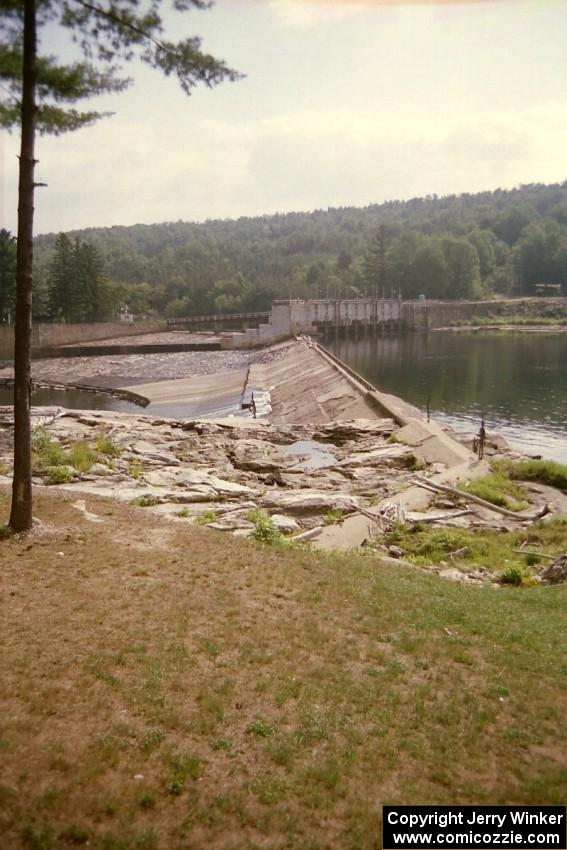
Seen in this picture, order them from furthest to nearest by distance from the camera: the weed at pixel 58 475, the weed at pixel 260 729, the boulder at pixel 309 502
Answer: the weed at pixel 58 475, the boulder at pixel 309 502, the weed at pixel 260 729

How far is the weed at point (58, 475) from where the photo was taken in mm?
18031

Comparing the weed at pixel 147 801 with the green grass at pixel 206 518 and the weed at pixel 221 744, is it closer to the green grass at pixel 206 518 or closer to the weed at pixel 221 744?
the weed at pixel 221 744

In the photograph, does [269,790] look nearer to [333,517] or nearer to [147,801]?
[147,801]

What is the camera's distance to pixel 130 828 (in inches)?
180

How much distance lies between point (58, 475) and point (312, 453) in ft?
35.8

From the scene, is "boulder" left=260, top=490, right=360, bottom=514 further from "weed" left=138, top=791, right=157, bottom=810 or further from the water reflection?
the water reflection

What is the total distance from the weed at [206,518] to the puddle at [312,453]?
25.6 feet

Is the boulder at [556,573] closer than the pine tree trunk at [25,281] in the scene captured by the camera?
No

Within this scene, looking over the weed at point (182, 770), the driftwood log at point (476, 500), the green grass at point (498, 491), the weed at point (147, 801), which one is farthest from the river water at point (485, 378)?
the weed at point (147, 801)

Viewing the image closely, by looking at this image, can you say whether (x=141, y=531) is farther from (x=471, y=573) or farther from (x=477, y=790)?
(x=477, y=790)

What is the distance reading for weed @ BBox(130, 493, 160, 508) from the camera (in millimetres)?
16047

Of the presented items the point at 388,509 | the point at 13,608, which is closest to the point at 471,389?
the point at 388,509

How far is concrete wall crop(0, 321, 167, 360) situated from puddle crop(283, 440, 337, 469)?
49376 mm

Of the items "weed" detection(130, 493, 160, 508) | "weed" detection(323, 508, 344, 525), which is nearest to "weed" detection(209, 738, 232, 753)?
"weed" detection(323, 508, 344, 525)
